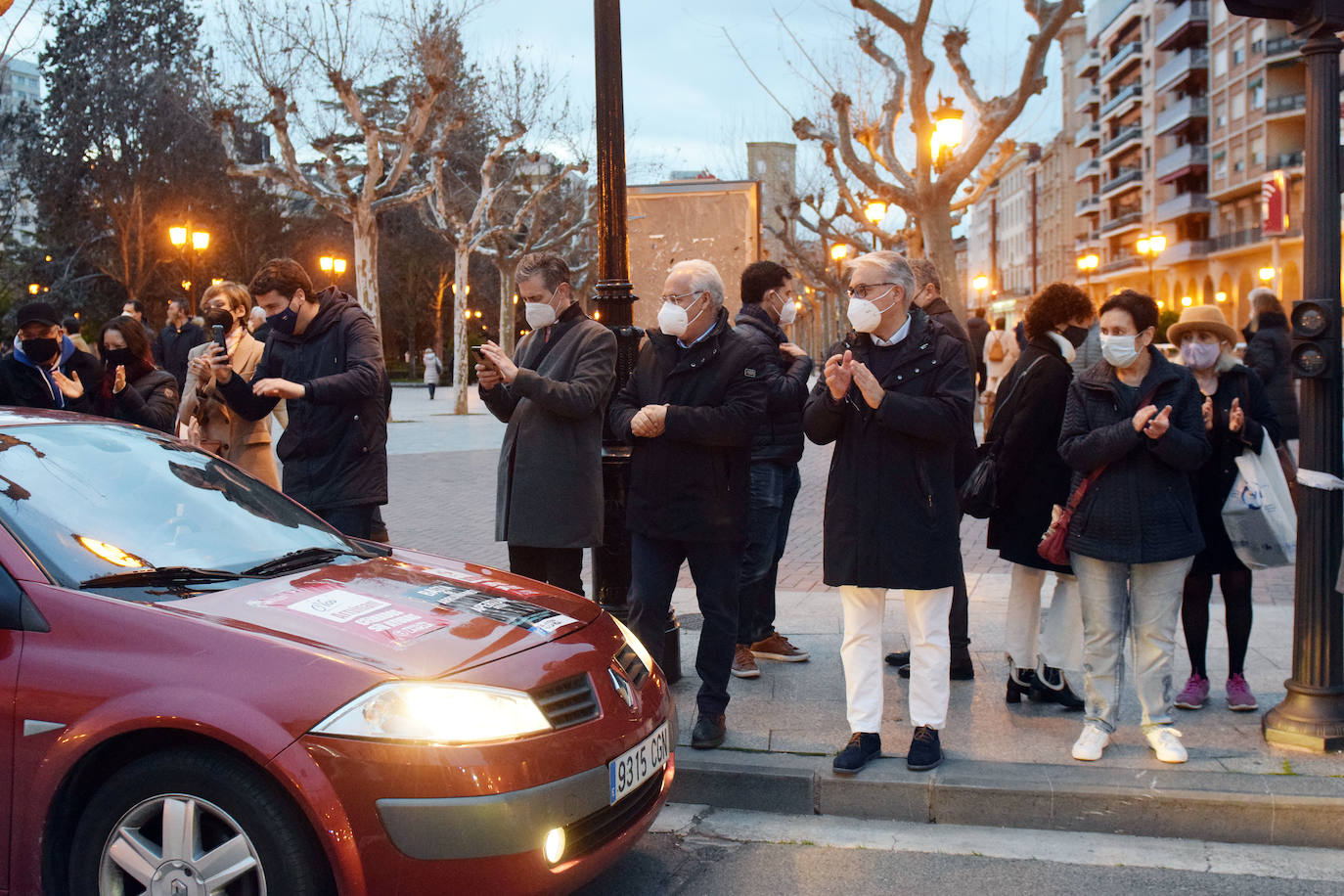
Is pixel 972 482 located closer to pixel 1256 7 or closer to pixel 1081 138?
pixel 1256 7

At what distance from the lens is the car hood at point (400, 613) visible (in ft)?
10.5

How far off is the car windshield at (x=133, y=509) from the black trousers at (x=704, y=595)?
1.18 meters

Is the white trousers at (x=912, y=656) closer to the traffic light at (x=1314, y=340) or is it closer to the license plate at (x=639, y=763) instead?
the license plate at (x=639, y=763)

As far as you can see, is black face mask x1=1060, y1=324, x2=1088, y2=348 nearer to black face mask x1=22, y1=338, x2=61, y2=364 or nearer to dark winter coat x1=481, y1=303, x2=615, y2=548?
dark winter coat x1=481, y1=303, x2=615, y2=548

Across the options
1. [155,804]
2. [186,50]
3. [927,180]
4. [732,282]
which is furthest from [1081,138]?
[155,804]

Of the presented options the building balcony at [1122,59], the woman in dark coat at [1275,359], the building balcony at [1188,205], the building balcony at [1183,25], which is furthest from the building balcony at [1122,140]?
the woman in dark coat at [1275,359]

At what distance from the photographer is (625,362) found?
5.74m

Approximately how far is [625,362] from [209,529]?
2345 millimetres

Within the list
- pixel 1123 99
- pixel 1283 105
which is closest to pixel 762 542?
pixel 1283 105

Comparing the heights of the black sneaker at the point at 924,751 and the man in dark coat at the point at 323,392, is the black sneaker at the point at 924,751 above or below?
below

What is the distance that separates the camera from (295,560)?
3902 mm

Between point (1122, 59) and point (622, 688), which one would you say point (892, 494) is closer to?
point (622, 688)

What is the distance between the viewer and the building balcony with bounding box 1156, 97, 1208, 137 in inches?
2719

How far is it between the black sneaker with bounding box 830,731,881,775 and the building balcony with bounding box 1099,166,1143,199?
85086 mm
